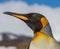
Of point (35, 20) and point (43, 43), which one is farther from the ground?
point (35, 20)

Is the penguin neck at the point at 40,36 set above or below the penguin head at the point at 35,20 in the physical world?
below

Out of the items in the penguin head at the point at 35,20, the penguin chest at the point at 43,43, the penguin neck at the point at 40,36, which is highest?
the penguin head at the point at 35,20

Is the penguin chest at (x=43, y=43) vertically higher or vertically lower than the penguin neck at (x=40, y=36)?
lower

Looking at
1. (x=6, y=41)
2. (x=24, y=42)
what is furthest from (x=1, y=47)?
(x=24, y=42)

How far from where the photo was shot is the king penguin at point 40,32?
150cm

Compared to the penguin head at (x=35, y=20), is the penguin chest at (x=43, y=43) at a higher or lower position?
lower

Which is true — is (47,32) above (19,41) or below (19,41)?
above

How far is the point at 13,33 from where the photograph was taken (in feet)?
6.47

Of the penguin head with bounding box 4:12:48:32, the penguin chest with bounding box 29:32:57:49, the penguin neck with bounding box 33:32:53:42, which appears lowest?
the penguin chest with bounding box 29:32:57:49

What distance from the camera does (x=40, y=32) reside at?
1.54m

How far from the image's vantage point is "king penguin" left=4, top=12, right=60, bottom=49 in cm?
150

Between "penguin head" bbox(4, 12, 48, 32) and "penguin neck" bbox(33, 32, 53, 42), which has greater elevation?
"penguin head" bbox(4, 12, 48, 32)

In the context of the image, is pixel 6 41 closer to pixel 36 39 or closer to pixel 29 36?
pixel 29 36

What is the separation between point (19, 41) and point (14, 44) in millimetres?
46
